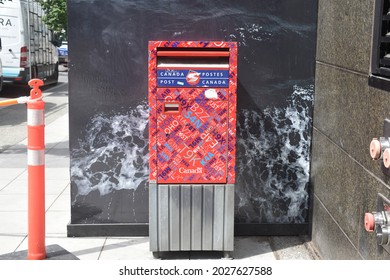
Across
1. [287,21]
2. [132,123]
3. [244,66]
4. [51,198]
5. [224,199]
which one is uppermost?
[287,21]

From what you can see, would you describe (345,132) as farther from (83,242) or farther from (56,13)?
(56,13)

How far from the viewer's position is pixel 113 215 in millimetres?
5605

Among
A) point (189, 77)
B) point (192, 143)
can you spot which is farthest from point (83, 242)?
point (189, 77)

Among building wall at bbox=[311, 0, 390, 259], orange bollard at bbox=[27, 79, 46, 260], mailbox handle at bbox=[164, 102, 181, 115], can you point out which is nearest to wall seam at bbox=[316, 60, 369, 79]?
building wall at bbox=[311, 0, 390, 259]

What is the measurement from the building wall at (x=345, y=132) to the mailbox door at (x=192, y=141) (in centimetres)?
85

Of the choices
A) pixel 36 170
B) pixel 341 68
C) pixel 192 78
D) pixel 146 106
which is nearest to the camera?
pixel 341 68

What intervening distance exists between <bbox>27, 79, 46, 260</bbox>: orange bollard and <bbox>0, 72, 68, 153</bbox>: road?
5748 millimetres

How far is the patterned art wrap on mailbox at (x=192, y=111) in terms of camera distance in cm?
471

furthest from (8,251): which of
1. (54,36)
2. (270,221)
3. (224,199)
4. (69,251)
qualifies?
(54,36)

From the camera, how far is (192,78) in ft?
15.5

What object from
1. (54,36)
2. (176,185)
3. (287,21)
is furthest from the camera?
(54,36)

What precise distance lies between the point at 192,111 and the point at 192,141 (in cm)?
24

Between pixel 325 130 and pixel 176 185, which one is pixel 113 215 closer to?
pixel 176 185

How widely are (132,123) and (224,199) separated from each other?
1.19 meters
